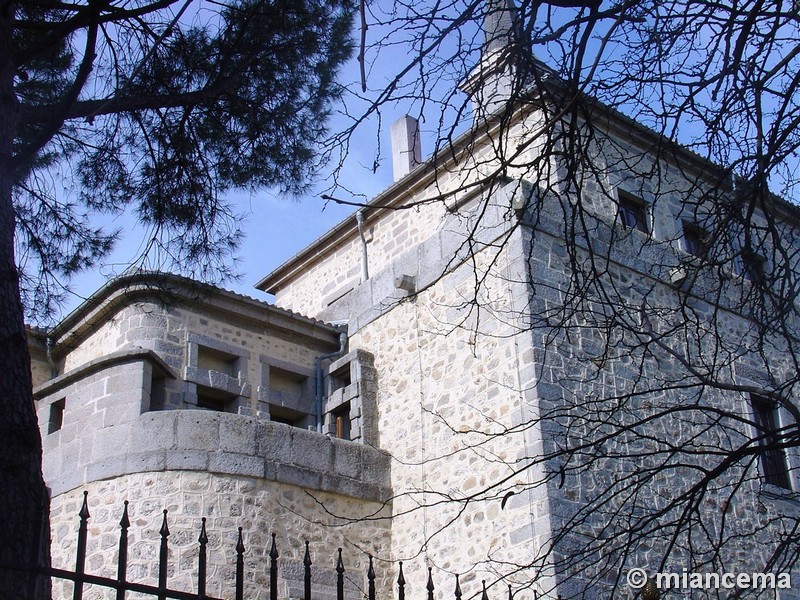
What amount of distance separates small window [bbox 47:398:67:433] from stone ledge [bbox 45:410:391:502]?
496 mm

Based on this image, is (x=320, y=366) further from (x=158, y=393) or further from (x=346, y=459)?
(x=158, y=393)

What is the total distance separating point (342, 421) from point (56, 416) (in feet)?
10.5

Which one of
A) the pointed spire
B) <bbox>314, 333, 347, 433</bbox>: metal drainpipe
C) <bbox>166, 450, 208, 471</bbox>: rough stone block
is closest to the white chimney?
<bbox>314, 333, 347, 433</bbox>: metal drainpipe

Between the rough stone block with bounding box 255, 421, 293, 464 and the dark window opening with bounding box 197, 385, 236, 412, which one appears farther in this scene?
the dark window opening with bounding box 197, 385, 236, 412

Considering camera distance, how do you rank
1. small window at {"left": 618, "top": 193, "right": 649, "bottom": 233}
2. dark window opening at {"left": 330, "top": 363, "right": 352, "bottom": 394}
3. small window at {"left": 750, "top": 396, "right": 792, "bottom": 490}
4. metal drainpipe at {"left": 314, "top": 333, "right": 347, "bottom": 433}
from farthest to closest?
small window at {"left": 618, "top": 193, "right": 649, "bottom": 233} < dark window opening at {"left": 330, "top": 363, "right": 352, "bottom": 394} < metal drainpipe at {"left": 314, "top": 333, "right": 347, "bottom": 433} < small window at {"left": 750, "top": 396, "right": 792, "bottom": 490}

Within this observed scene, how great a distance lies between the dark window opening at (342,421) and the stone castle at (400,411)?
0.03 metres

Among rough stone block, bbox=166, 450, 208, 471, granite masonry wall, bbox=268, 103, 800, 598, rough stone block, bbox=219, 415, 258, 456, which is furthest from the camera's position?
rough stone block, bbox=219, 415, 258, 456

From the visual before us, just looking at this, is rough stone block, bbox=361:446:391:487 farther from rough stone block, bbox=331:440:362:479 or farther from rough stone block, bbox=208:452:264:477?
rough stone block, bbox=208:452:264:477

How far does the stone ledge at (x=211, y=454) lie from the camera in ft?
32.7

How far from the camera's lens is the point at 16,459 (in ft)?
13.0

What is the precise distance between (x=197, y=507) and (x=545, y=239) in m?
4.48

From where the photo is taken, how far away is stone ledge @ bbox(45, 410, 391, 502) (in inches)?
392

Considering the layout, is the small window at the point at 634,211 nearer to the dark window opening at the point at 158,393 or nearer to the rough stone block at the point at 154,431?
the dark window opening at the point at 158,393

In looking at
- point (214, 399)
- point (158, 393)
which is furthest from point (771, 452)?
point (158, 393)
